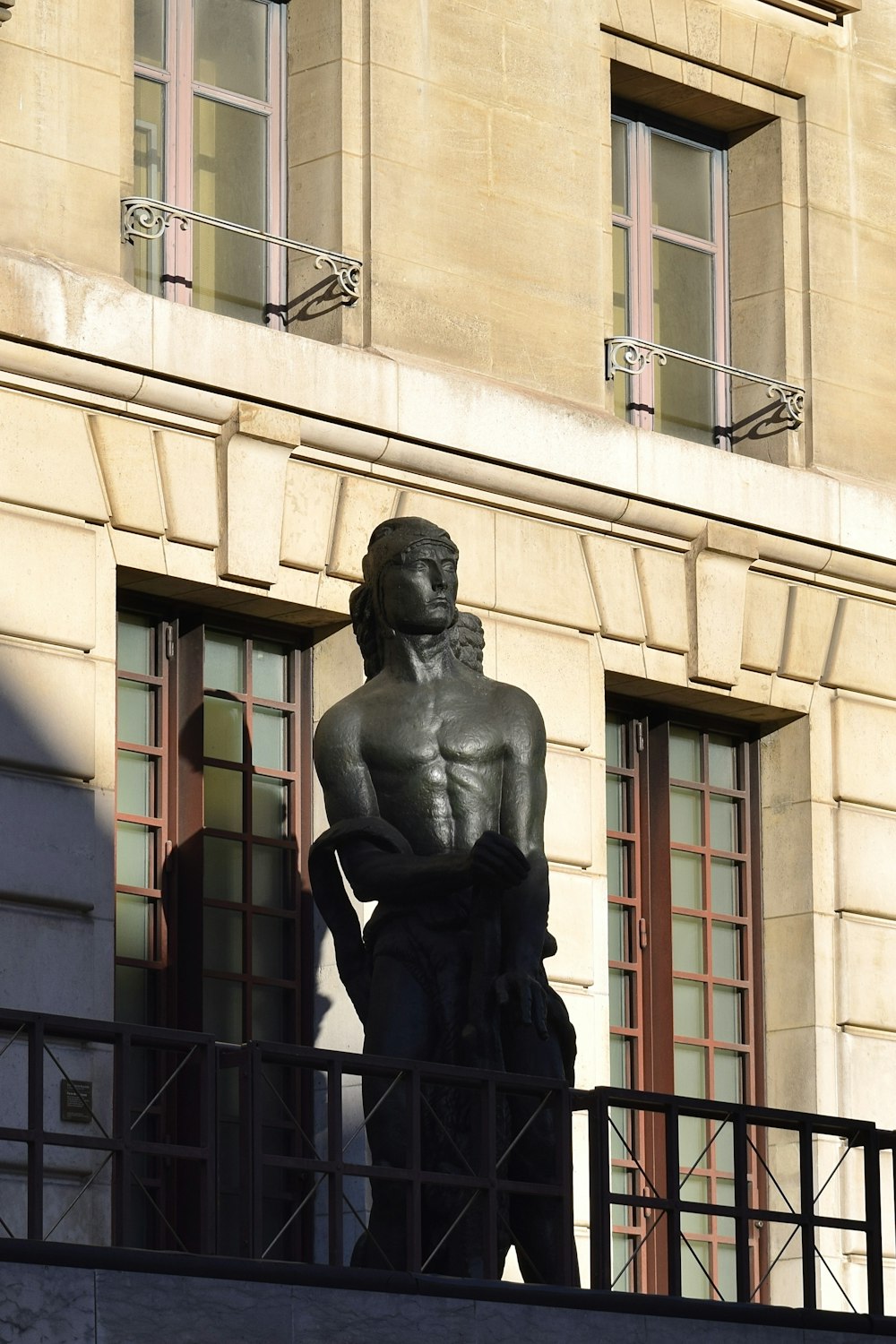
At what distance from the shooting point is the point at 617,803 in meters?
19.0

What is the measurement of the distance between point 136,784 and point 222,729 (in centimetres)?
61

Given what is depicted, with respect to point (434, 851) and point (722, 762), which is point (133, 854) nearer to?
point (434, 851)

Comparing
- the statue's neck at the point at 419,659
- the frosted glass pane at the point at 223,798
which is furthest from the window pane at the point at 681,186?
the statue's neck at the point at 419,659

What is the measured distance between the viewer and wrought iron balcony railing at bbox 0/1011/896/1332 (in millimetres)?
12016

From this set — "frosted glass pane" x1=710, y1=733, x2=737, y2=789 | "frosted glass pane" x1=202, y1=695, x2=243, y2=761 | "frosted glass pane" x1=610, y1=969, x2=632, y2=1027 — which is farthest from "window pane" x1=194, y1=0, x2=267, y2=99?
"frosted glass pane" x1=610, y1=969, x2=632, y2=1027

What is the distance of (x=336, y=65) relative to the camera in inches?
712

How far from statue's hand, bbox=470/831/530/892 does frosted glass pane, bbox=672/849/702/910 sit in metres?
6.71

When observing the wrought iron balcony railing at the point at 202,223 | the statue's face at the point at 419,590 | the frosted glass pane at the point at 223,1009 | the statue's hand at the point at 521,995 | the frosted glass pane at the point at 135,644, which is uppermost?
the wrought iron balcony railing at the point at 202,223

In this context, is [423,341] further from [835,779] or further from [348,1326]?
[348,1326]

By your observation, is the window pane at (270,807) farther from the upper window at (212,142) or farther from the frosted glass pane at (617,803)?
the upper window at (212,142)

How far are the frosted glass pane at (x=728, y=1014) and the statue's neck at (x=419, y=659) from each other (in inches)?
247

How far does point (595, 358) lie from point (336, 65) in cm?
220

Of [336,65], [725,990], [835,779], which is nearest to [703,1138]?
[725,990]

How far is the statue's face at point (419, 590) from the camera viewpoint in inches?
523
